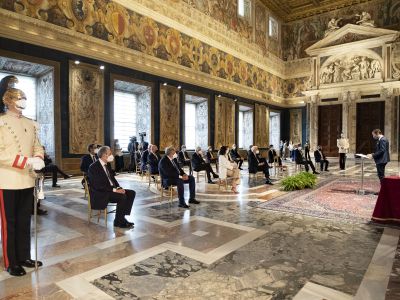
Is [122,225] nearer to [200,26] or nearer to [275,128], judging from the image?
[200,26]

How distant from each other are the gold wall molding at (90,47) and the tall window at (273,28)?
9168mm

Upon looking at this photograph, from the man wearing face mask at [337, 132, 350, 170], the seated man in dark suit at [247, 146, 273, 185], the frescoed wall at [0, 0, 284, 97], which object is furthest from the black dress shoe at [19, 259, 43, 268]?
the man wearing face mask at [337, 132, 350, 170]

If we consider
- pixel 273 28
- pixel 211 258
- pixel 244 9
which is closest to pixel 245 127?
pixel 244 9

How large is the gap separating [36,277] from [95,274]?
23.0 inches

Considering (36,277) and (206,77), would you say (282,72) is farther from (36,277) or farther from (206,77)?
(36,277)

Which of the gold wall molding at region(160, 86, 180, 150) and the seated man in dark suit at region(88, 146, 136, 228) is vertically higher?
the gold wall molding at region(160, 86, 180, 150)

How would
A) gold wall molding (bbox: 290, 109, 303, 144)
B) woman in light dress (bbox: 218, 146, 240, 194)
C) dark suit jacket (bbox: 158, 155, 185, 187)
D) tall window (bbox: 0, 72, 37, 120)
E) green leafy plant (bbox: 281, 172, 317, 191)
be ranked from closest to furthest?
dark suit jacket (bbox: 158, 155, 185, 187)
woman in light dress (bbox: 218, 146, 240, 194)
green leafy plant (bbox: 281, 172, 317, 191)
tall window (bbox: 0, 72, 37, 120)
gold wall molding (bbox: 290, 109, 303, 144)

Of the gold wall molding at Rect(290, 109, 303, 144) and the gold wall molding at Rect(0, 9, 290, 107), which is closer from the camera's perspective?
the gold wall molding at Rect(0, 9, 290, 107)

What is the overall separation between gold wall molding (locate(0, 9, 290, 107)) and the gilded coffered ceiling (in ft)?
33.2

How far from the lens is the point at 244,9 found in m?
20.6

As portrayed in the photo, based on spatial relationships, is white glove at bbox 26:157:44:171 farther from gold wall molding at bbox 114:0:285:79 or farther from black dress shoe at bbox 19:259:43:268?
gold wall molding at bbox 114:0:285:79

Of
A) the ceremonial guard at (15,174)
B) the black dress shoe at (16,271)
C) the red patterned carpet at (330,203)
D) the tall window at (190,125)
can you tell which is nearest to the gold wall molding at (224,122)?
the tall window at (190,125)

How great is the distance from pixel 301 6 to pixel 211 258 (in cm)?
2560

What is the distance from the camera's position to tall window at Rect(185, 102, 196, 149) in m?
17.7
